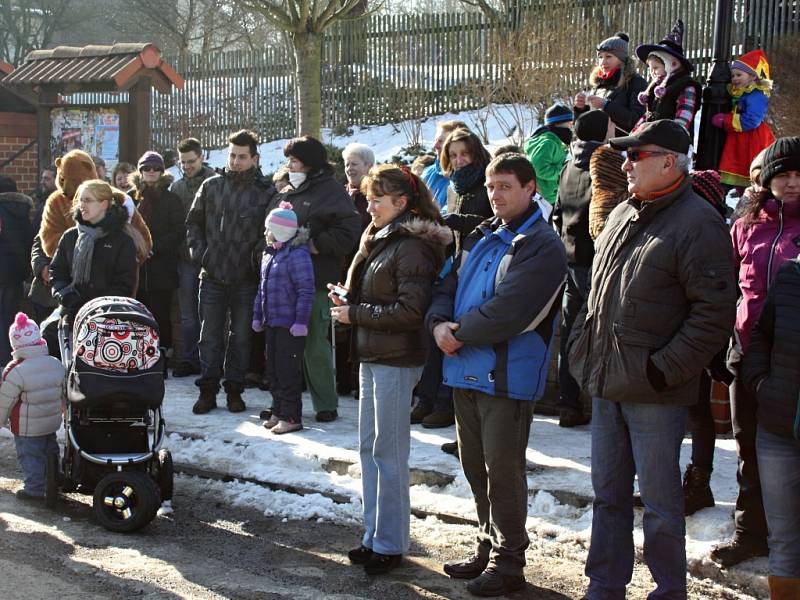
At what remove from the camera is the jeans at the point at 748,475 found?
5.43 metres

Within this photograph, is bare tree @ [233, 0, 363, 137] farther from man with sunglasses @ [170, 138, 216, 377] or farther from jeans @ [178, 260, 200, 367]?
jeans @ [178, 260, 200, 367]

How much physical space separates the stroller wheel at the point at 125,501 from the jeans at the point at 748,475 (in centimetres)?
327

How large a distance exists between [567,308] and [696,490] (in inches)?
82.7

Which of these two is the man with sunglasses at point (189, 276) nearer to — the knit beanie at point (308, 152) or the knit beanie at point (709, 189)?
the knit beanie at point (308, 152)

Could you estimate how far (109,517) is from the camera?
21.2ft

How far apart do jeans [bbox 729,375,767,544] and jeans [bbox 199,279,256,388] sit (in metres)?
4.57

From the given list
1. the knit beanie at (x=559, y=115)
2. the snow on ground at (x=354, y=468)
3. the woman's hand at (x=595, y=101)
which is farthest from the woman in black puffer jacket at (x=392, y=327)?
the knit beanie at (x=559, y=115)

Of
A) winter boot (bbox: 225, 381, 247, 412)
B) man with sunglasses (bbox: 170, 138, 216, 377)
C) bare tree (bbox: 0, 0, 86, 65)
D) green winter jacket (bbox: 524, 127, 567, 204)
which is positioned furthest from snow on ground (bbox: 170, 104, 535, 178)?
bare tree (bbox: 0, 0, 86, 65)

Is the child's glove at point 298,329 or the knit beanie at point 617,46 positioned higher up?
the knit beanie at point 617,46

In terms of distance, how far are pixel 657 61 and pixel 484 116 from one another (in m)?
14.1

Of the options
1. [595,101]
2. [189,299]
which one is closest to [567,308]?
[595,101]

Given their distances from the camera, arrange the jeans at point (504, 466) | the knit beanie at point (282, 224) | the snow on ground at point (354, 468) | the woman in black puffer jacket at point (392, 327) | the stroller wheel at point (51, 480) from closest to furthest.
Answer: the jeans at point (504, 466), the woman in black puffer jacket at point (392, 327), the snow on ground at point (354, 468), the stroller wheel at point (51, 480), the knit beanie at point (282, 224)

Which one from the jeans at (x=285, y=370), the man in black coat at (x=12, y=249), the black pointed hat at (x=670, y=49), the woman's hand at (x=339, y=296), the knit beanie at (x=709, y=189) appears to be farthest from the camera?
the man in black coat at (x=12, y=249)

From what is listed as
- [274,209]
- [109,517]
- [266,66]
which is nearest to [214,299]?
[274,209]
